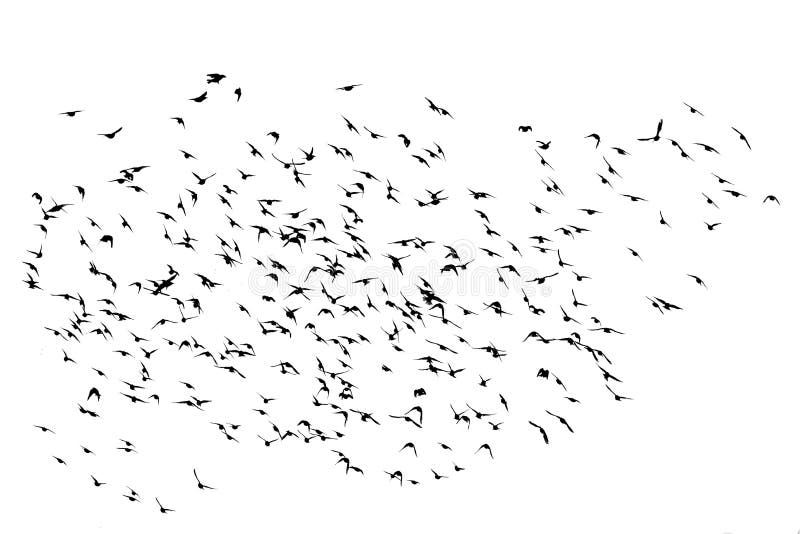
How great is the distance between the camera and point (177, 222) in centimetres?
2606

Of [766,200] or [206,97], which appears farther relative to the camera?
[766,200]

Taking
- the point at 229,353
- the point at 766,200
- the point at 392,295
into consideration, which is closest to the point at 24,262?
the point at 229,353

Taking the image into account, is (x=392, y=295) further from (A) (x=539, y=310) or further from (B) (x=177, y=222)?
(B) (x=177, y=222)

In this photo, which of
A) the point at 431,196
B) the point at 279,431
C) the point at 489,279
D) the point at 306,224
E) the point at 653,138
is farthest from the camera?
the point at 489,279

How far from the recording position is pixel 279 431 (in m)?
28.4

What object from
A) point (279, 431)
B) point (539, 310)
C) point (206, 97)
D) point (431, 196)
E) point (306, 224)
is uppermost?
point (206, 97)

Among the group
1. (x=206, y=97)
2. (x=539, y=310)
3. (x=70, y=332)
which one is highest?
(x=206, y=97)

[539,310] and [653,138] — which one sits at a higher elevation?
[653,138]

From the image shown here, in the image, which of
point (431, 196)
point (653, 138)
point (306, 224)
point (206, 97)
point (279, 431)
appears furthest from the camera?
point (279, 431)

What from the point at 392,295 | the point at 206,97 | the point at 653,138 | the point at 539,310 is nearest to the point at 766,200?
the point at 539,310

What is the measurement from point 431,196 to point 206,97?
6.09 metres

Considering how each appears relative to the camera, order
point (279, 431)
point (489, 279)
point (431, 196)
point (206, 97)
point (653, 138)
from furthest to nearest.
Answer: point (489, 279) → point (279, 431) → point (431, 196) → point (206, 97) → point (653, 138)

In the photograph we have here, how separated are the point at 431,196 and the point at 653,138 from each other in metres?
7.04

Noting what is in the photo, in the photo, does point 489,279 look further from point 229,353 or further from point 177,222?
point 177,222
